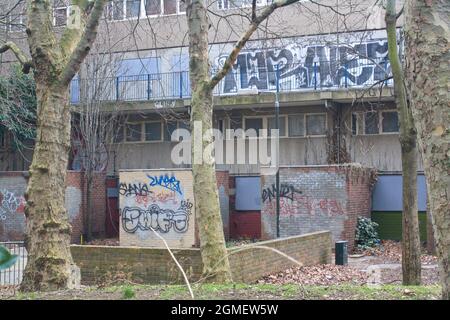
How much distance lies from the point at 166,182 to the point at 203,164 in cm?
1453

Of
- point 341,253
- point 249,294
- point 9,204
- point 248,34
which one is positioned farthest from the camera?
point 9,204

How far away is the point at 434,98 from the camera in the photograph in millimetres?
3988

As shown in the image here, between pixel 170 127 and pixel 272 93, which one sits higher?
pixel 272 93

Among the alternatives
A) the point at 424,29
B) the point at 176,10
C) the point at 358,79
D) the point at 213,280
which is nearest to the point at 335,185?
the point at 358,79

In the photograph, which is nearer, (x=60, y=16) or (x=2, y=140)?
(x=60, y=16)

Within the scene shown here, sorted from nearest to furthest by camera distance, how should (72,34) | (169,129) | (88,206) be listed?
(72,34)
(88,206)
(169,129)

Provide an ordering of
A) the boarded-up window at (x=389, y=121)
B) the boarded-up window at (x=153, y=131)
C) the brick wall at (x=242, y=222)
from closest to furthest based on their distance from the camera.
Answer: the boarded-up window at (x=389, y=121), the brick wall at (x=242, y=222), the boarded-up window at (x=153, y=131)

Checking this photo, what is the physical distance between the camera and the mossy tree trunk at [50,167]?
29.7 feet

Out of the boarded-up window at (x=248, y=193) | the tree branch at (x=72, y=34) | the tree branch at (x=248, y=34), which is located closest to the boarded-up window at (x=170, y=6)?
the boarded-up window at (x=248, y=193)

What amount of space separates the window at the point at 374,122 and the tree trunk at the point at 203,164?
16347 millimetres

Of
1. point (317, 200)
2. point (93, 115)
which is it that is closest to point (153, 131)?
point (93, 115)

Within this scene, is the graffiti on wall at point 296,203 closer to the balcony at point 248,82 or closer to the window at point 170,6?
the balcony at point 248,82

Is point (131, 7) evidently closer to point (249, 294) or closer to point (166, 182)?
point (166, 182)

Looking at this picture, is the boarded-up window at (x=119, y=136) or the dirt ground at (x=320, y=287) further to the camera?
the boarded-up window at (x=119, y=136)
